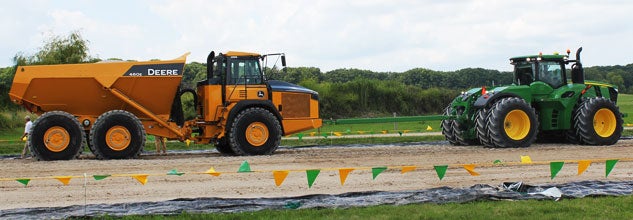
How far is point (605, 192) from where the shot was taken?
11.8 metres

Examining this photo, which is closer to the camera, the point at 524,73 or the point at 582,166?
the point at 582,166

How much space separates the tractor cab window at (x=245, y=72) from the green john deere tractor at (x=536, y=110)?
5.94 m

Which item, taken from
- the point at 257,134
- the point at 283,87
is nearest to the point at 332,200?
the point at 257,134

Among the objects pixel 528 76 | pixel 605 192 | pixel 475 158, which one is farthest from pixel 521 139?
pixel 605 192

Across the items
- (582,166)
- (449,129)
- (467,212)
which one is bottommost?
(467,212)

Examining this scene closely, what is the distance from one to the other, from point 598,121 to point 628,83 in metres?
65.5

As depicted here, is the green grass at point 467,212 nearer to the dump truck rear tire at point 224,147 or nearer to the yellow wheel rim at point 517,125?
the dump truck rear tire at point 224,147

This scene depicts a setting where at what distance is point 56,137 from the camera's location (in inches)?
737

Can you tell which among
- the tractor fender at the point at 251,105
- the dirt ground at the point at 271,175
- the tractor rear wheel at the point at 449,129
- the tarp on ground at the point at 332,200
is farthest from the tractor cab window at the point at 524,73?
the tarp on ground at the point at 332,200

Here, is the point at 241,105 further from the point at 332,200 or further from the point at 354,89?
the point at 354,89

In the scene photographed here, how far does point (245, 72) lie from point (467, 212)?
11322 millimetres

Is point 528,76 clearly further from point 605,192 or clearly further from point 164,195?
point 164,195

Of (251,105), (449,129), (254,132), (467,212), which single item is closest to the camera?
(467,212)

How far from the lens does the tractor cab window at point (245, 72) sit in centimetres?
2048
